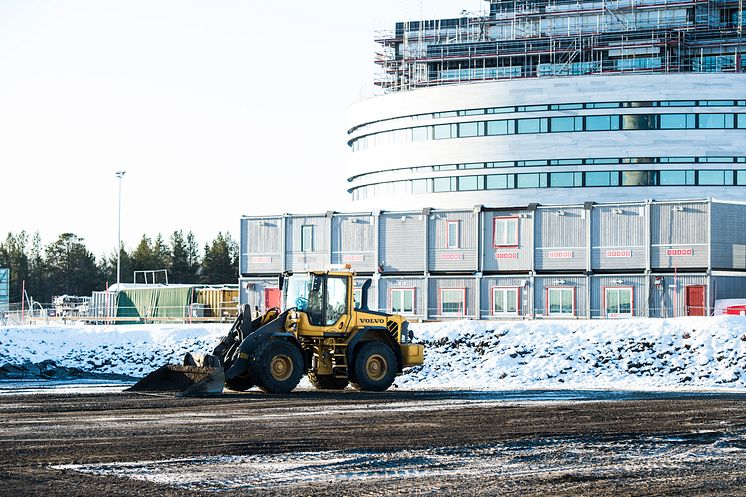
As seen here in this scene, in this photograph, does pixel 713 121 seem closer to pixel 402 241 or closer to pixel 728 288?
pixel 728 288

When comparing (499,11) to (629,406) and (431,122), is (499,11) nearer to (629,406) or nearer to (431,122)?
(431,122)

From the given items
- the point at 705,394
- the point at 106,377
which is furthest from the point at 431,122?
the point at 705,394

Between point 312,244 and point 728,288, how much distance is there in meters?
18.5

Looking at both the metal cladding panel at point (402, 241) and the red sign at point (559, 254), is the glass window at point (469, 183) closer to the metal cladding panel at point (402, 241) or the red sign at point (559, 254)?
the metal cladding panel at point (402, 241)

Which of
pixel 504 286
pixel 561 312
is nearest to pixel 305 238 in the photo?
pixel 504 286

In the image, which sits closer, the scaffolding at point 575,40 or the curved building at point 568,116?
the curved building at point 568,116

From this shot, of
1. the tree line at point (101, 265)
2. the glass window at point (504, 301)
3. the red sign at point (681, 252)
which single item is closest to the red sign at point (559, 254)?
the glass window at point (504, 301)

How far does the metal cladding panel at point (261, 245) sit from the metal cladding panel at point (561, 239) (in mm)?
12484

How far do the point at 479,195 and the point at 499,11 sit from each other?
1929cm

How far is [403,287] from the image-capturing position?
52.7 metres

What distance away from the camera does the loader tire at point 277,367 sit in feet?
79.6

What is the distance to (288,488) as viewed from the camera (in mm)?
11328

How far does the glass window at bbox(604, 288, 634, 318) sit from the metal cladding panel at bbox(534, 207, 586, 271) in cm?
166

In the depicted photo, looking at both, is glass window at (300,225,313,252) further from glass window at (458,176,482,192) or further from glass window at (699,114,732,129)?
glass window at (699,114,732,129)
